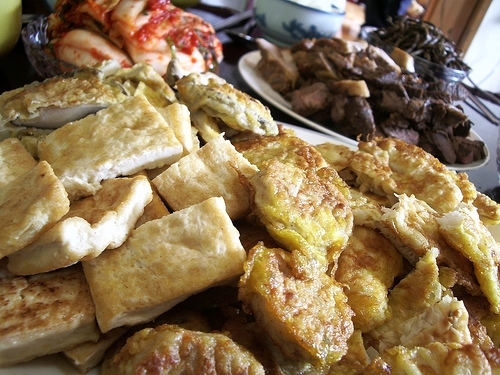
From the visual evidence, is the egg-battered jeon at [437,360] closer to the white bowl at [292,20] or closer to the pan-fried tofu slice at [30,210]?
the pan-fried tofu slice at [30,210]

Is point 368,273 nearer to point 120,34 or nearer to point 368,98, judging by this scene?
point 120,34

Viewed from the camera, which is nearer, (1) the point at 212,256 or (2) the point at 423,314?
(1) the point at 212,256

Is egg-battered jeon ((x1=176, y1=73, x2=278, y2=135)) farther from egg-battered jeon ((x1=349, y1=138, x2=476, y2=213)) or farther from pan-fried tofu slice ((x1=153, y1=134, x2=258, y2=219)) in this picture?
egg-battered jeon ((x1=349, y1=138, x2=476, y2=213))

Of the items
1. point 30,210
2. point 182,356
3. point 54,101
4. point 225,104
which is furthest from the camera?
point 225,104

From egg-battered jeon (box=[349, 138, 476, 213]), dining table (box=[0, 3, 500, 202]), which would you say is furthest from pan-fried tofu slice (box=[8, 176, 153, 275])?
dining table (box=[0, 3, 500, 202])

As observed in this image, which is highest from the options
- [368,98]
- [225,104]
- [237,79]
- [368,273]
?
[225,104]

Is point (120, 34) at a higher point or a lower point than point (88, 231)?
lower

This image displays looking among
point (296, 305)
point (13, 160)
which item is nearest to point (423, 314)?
point (296, 305)
